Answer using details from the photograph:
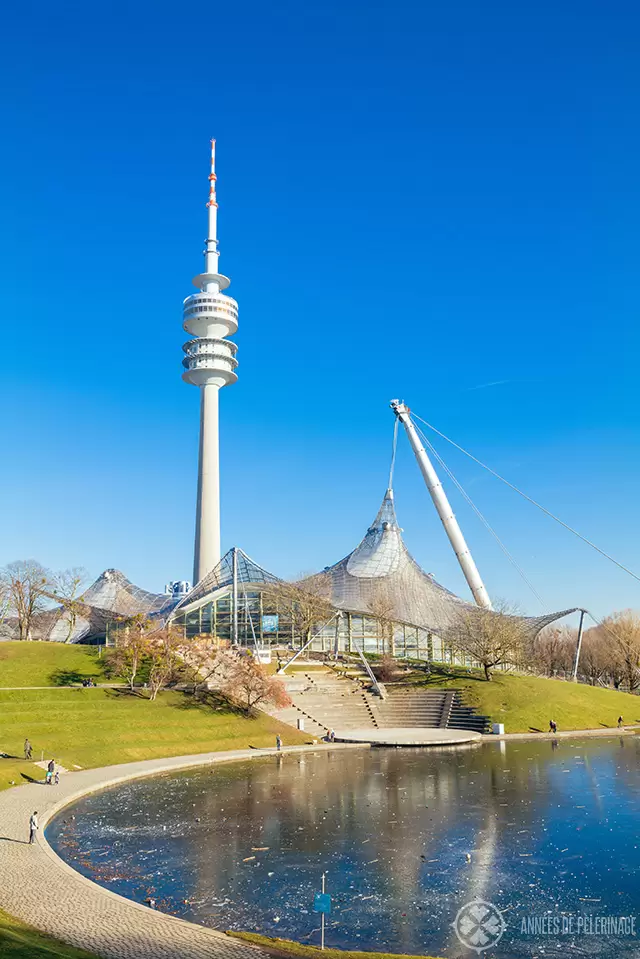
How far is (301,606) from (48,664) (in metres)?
30.0

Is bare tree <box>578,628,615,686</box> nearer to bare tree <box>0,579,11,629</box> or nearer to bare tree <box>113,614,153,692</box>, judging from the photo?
bare tree <box>113,614,153,692</box>

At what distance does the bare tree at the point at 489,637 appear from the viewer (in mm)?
79438

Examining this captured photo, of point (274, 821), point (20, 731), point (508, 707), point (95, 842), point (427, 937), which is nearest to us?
point (427, 937)

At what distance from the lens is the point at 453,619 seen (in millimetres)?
91812

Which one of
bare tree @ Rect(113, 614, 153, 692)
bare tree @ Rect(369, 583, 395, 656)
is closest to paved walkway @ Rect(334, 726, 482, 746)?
bare tree @ Rect(113, 614, 153, 692)

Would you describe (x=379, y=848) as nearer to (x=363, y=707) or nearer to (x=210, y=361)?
(x=363, y=707)

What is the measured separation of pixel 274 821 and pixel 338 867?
7.53 meters

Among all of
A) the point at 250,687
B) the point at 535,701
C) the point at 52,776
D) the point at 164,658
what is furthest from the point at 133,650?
the point at 535,701

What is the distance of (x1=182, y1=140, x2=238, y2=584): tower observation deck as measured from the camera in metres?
133

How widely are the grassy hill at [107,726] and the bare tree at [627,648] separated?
199 feet

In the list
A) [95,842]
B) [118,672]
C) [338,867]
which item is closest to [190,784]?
[95,842]

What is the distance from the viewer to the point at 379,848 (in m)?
27.9

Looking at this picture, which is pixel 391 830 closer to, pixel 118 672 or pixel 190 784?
pixel 190 784

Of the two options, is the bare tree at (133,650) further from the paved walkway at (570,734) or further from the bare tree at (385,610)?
the paved walkway at (570,734)
